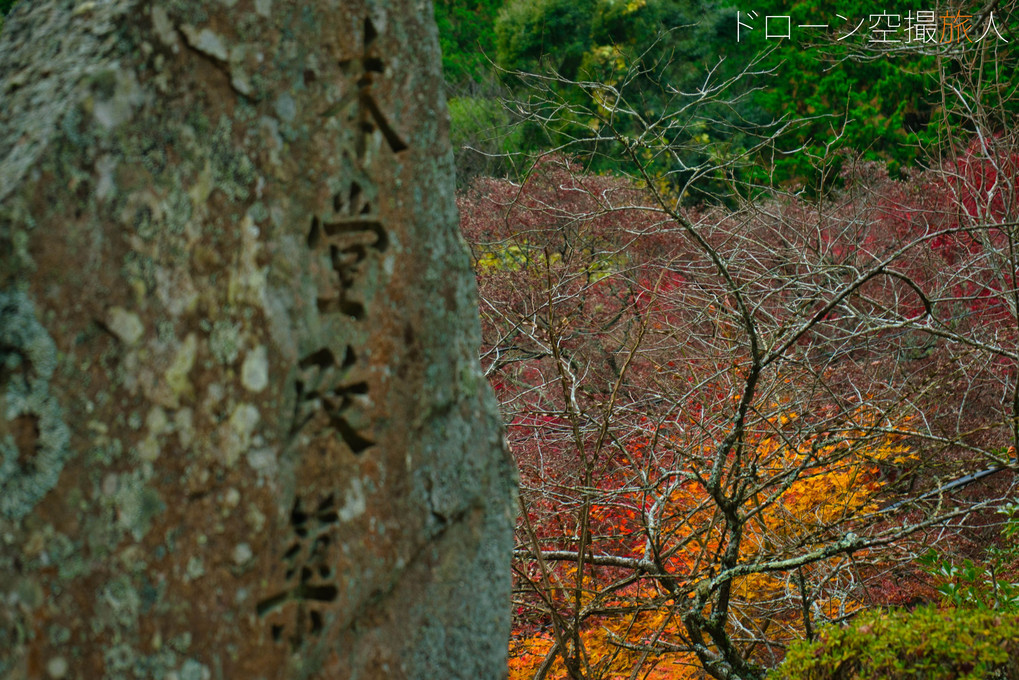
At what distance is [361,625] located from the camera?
1.88 m

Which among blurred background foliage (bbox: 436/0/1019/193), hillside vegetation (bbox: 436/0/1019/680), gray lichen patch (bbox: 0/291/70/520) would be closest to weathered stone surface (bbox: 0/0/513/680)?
gray lichen patch (bbox: 0/291/70/520)

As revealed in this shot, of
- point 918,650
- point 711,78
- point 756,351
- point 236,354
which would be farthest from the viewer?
point 711,78

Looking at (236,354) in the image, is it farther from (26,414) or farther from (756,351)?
(756,351)

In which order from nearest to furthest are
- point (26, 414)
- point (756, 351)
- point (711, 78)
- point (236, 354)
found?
point (26, 414), point (236, 354), point (756, 351), point (711, 78)

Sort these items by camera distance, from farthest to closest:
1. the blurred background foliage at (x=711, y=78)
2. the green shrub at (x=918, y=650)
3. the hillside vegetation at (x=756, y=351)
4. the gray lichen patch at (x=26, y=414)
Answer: the blurred background foliage at (x=711, y=78) < the hillside vegetation at (x=756, y=351) < the green shrub at (x=918, y=650) < the gray lichen patch at (x=26, y=414)

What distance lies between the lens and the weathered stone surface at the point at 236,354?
1.46m

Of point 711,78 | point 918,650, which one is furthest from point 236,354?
point 711,78

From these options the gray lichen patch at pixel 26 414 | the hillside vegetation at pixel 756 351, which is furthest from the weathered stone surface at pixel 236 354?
the hillside vegetation at pixel 756 351

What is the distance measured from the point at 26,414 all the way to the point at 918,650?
2136 millimetres

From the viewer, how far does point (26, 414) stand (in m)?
1.44

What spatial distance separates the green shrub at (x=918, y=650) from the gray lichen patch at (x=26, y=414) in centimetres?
194

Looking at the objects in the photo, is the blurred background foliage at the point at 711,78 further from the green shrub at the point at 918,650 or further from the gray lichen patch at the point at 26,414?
the gray lichen patch at the point at 26,414

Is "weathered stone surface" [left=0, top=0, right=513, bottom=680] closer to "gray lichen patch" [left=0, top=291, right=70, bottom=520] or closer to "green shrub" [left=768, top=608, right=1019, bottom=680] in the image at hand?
"gray lichen patch" [left=0, top=291, right=70, bottom=520]

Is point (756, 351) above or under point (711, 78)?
above
